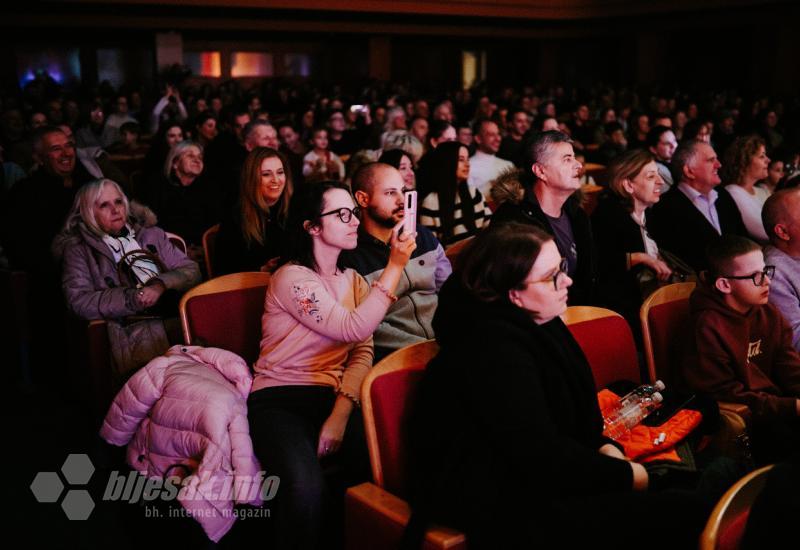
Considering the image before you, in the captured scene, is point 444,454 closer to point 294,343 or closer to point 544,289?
point 544,289

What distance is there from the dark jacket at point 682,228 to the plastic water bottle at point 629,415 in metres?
1.99

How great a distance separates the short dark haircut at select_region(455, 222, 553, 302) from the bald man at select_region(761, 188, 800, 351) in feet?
4.98

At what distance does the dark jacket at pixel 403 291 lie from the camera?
3094mm

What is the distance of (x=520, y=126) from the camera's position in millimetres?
Result: 8719

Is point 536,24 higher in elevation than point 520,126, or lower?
higher

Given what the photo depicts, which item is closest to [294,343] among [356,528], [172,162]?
[356,528]

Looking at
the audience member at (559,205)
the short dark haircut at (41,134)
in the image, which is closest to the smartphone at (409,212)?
the audience member at (559,205)

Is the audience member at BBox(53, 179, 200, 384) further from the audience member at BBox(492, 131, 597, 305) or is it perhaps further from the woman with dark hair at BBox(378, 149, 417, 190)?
the audience member at BBox(492, 131, 597, 305)

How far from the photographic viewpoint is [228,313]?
3.04 meters

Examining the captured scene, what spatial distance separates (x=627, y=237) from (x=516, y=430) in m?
2.42

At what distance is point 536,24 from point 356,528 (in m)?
19.0

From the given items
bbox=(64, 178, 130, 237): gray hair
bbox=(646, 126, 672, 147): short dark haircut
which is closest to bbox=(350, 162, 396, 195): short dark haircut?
bbox=(64, 178, 130, 237): gray hair

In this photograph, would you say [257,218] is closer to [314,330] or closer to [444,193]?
[444,193]

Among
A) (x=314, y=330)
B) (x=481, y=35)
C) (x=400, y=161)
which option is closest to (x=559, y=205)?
(x=400, y=161)
